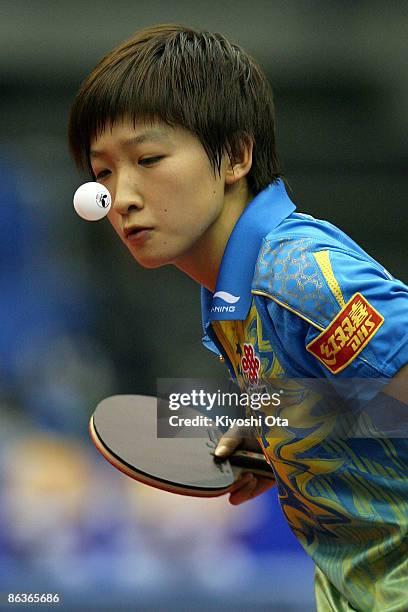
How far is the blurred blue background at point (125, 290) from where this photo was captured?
2680mm

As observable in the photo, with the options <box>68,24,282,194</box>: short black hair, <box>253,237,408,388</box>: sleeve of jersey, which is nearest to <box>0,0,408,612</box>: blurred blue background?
<box>68,24,282,194</box>: short black hair

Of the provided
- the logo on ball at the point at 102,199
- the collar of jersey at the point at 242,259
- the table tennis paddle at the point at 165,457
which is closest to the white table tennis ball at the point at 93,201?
the logo on ball at the point at 102,199

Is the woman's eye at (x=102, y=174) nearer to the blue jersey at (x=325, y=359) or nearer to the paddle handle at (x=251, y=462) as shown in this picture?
the blue jersey at (x=325, y=359)

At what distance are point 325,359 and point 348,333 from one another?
5 cm

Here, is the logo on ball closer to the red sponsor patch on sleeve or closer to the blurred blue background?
the red sponsor patch on sleeve

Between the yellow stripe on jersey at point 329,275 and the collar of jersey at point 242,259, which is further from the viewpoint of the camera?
the collar of jersey at point 242,259

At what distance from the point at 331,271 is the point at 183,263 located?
307 millimetres

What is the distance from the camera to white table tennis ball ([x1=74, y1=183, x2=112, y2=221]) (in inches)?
51.1

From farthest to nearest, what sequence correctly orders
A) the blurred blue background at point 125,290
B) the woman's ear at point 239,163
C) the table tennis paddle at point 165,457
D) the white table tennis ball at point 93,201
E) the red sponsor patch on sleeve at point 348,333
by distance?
the blurred blue background at point 125,290 → the table tennis paddle at point 165,457 → the woman's ear at point 239,163 → the white table tennis ball at point 93,201 → the red sponsor patch on sleeve at point 348,333

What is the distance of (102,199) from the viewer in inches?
51.4

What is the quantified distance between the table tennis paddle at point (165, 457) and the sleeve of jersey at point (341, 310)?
497mm

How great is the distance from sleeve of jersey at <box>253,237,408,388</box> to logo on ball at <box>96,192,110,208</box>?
239 mm

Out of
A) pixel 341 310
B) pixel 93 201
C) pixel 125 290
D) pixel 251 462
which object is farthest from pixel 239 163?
pixel 125 290

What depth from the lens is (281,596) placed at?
267cm
